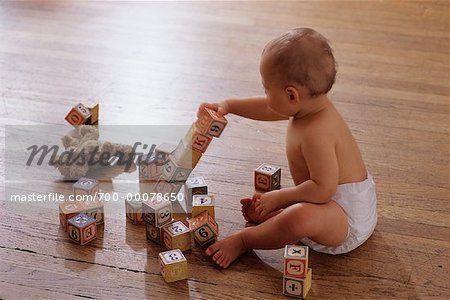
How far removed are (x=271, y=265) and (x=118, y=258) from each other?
322 millimetres

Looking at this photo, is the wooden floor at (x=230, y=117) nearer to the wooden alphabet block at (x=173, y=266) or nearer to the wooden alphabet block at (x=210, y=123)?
the wooden alphabet block at (x=173, y=266)

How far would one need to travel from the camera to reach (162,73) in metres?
2.47

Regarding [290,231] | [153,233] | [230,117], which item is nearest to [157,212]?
[153,233]

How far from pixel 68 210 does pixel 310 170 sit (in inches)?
21.1

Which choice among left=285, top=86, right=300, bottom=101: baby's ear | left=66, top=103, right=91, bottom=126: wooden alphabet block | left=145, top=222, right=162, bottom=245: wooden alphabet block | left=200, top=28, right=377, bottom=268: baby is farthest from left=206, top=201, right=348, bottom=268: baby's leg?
left=66, top=103, right=91, bottom=126: wooden alphabet block

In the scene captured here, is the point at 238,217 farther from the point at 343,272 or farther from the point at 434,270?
the point at 434,270

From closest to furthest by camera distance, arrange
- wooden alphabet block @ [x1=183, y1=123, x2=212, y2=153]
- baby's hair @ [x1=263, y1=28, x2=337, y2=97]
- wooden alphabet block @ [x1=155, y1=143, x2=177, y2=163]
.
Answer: baby's hair @ [x1=263, y1=28, x2=337, y2=97] → wooden alphabet block @ [x1=183, y1=123, x2=212, y2=153] → wooden alphabet block @ [x1=155, y1=143, x2=177, y2=163]

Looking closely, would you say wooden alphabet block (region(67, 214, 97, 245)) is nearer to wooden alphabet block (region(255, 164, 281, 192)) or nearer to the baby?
the baby

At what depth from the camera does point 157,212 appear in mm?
1563

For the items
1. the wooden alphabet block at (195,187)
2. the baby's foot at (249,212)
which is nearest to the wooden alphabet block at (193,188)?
the wooden alphabet block at (195,187)

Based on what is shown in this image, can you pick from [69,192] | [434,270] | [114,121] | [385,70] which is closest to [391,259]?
[434,270]

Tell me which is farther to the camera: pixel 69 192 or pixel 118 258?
pixel 69 192

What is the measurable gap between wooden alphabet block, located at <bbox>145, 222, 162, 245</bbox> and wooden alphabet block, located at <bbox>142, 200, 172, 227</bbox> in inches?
0.5

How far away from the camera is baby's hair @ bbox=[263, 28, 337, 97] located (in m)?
1.41
